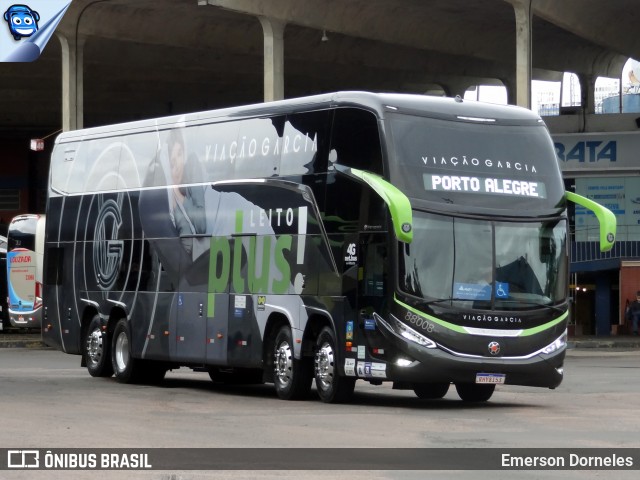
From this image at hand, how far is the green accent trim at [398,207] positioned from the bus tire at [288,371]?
2641mm

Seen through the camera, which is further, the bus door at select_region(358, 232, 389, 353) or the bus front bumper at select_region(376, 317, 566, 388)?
the bus door at select_region(358, 232, 389, 353)

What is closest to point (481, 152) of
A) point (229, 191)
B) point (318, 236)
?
point (318, 236)

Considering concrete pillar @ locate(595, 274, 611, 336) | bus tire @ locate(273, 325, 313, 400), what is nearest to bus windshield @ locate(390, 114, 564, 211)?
bus tire @ locate(273, 325, 313, 400)

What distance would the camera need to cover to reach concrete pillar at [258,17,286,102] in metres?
40.9

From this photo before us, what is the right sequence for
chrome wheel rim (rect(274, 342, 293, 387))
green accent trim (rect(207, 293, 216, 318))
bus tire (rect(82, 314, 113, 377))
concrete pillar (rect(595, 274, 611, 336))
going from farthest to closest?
1. concrete pillar (rect(595, 274, 611, 336))
2. bus tire (rect(82, 314, 113, 377))
3. green accent trim (rect(207, 293, 216, 318))
4. chrome wheel rim (rect(274, 342, 293, 387))

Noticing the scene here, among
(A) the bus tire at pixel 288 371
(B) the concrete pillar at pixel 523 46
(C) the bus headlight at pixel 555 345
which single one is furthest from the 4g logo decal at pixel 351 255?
(B) the concrete pillar at pixel 523 46

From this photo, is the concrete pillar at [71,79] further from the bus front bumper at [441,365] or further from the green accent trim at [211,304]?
the bus front bumper at [441,365]

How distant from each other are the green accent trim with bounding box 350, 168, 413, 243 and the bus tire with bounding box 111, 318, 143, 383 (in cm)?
731

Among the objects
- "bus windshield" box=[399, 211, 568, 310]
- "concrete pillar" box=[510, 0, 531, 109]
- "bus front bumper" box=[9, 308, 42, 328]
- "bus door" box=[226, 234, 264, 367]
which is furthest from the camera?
"bus front bumper" box=[9, 308, 42, 328]

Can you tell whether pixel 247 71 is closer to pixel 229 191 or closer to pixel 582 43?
pixel 582 43

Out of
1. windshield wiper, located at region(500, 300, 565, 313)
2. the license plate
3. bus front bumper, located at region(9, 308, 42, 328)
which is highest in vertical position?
windshield wiper, located at region(500, 300, 565, 313)

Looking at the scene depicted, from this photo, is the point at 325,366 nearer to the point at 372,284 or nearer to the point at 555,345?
the point at 372,284

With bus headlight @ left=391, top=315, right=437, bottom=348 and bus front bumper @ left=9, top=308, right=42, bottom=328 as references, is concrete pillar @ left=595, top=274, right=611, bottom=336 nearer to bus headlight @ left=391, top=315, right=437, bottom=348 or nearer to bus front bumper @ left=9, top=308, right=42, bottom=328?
bus front bumper @ left=9, top=308, right=42, bottom=328

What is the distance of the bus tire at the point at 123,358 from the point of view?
24.2 metres
